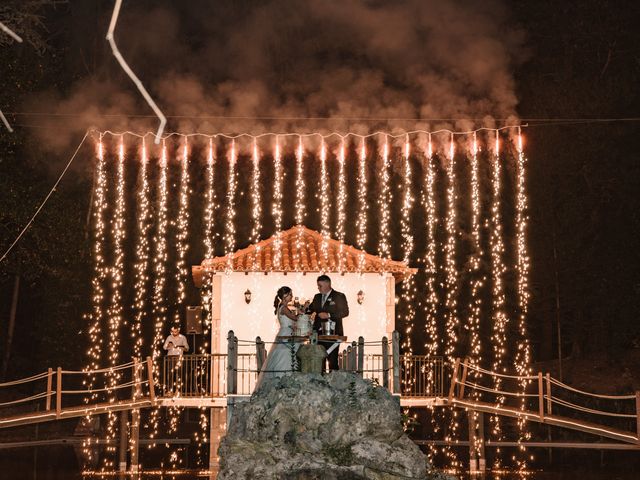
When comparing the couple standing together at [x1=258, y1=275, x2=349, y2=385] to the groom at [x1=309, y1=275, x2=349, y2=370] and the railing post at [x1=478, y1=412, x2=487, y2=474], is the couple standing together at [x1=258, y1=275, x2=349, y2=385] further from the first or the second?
the railing post at [x1=478, y1=412, x2=487, y2=474]

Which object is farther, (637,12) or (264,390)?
(637,12)

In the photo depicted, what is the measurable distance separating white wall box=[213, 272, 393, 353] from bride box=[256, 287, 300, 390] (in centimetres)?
430

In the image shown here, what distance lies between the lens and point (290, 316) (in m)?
17.7

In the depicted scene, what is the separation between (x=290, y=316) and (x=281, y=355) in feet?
3.11

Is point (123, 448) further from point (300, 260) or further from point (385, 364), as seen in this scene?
point (385, 364)

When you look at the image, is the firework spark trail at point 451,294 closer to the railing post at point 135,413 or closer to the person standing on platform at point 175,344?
the person standing on platform at point 175,344

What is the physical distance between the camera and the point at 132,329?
32.4 metres

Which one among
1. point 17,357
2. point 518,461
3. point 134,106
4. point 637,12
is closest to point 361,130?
point 134,106

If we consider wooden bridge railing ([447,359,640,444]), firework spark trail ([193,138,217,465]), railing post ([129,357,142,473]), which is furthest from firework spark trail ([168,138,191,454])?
wooden bridge railing ([447,359,640,444])

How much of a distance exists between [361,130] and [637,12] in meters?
15.3

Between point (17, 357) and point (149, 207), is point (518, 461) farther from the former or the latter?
point (17, 357)

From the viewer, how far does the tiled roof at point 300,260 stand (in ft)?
74.5

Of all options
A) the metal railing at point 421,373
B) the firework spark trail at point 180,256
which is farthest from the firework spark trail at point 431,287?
the firework spark trail at point 180,256

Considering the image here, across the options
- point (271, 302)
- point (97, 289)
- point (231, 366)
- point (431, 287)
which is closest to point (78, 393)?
point (97, 289)
